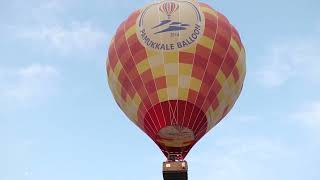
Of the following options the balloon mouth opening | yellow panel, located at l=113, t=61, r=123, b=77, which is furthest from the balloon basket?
yellow panel, located at l=113, t=61, r=123, b=77

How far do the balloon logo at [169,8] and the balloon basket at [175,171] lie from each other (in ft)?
20.8

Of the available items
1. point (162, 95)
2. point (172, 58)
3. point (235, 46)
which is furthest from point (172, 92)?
point (235, 46)

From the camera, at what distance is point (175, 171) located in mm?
24016

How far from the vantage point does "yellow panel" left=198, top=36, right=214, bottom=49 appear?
2561 cm

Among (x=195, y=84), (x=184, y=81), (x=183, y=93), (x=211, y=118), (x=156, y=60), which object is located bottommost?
(x=211, y=118)

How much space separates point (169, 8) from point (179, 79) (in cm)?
329

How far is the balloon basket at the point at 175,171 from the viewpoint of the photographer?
2403 cm

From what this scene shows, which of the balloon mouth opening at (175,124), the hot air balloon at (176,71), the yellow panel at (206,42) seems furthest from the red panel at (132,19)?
the balloon mouth opening at (175,124)

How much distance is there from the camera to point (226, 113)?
1097 inches

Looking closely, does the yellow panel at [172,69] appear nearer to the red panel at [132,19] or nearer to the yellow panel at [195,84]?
the yellow panel at [195,84]

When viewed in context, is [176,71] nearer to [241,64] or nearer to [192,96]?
[192,96]

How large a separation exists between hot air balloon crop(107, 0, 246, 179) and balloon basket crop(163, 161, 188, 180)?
0.09m

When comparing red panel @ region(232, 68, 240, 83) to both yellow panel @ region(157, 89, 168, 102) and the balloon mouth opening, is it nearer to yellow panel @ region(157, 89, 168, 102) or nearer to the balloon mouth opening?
the balloon mouth opening

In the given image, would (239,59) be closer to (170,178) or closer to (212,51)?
(212,51)
